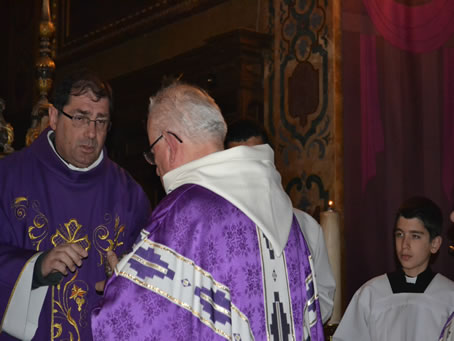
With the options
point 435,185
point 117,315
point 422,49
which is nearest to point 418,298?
point 435,185

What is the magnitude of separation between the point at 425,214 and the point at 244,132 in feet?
3.45

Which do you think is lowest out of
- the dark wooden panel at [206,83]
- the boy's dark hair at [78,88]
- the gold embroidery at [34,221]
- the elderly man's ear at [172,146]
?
the gold embroidery at [34,221]

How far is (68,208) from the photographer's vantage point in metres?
3.33

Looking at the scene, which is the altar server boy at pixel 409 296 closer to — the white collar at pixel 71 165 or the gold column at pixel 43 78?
the white collar at pixel 71 165

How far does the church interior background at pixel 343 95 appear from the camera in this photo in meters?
4.82

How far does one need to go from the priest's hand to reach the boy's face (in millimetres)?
1869

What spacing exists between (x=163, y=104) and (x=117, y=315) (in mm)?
699

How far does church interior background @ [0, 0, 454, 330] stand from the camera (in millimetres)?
4816

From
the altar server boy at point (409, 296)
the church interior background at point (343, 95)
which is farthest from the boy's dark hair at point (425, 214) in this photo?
A: the church interior background at point (343, 95)

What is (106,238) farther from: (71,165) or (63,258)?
(63,258)

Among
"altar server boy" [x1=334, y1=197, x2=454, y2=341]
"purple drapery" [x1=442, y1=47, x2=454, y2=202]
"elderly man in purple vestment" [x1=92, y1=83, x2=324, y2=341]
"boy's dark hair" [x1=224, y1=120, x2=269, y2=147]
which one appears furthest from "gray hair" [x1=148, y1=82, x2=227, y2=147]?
"purple drapery" [x1=442, y1=47, x2=454, y2=202]

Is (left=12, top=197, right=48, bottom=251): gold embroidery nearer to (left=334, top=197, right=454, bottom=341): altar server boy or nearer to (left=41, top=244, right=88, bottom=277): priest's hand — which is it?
(left=41, top=244, right=88, bottom=277): priest's hand

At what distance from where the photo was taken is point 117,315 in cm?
238

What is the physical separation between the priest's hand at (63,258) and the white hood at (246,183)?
430 mm
